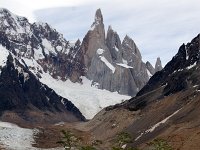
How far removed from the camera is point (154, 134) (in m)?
194

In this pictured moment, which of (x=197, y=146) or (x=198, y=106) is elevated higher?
(x=198, y=106)

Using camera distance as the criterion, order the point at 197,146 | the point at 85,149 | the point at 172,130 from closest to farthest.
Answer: the point at 85,149 < the point at 197,146 < the point at 172,130

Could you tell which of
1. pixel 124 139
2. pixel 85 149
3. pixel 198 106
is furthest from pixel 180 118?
pixel 85 149

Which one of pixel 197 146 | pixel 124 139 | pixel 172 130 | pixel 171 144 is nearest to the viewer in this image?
pixel 197 146

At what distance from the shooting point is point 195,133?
170000 mm

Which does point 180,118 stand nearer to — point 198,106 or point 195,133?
point 198,106

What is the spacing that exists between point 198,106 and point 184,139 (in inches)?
1206

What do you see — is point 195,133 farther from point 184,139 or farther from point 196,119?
point 196,119

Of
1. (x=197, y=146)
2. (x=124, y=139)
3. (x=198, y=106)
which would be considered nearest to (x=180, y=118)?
(x=198, y=106)

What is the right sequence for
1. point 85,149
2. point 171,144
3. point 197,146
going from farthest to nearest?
point 171,144 < point 197,146 < point 85,149

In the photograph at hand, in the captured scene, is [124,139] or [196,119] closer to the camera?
[196,119]

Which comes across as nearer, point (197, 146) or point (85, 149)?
point (85, 149)

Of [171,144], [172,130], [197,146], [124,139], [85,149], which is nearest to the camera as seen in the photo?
[85,149]

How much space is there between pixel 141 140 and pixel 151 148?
2441cm
